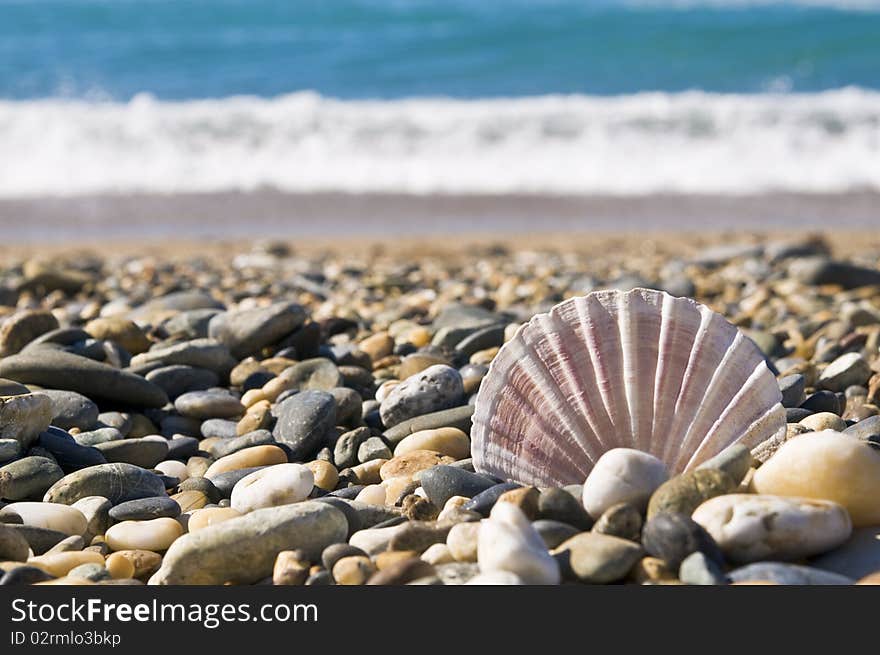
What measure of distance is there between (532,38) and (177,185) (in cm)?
926

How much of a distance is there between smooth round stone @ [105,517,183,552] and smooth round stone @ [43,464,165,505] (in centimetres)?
24

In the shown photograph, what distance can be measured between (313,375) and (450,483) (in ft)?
4.38

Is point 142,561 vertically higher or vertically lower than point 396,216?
lower

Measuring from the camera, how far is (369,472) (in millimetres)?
2631

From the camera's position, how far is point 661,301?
2215 millimetres

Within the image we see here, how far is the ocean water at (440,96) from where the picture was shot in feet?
36.1

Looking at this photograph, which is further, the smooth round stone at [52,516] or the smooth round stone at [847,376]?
the smooth round stone at [847,376]

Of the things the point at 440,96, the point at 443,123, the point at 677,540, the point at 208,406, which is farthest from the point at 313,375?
the point at 440,96

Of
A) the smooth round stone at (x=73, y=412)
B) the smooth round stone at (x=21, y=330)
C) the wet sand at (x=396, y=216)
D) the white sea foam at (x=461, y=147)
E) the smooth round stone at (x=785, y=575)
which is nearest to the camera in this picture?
the smooth round stone at (x=785, y=575)

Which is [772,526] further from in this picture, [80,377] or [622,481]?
[80,377]

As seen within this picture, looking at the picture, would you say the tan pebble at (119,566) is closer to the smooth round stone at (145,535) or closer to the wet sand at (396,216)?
the smooth round stone at (145,535)

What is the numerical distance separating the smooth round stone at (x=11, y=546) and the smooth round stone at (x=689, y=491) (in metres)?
1.25

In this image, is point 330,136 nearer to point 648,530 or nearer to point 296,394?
point 296,394

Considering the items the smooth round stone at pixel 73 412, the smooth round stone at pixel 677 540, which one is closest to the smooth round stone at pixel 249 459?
the smooth round stone at pixel 73 412
